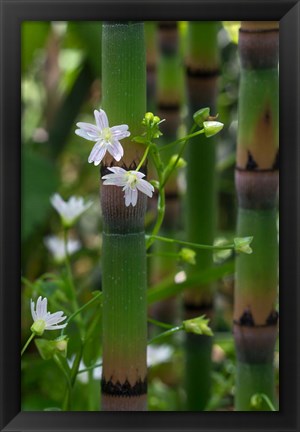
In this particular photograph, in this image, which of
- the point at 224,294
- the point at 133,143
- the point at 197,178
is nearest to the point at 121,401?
the point at 133,143

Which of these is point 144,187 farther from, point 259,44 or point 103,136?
point 259,44

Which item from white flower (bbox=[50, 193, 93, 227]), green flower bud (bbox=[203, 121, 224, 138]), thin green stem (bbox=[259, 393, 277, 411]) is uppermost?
green flower bud (bbox=[203, 121, 224, 138])

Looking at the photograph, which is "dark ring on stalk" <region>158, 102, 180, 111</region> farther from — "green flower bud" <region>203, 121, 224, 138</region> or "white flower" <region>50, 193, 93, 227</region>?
"green flower bud" <region>203, 121, 224, 138</region>

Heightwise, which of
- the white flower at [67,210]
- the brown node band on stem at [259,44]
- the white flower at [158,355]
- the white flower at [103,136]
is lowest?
the white flower at [158,355]

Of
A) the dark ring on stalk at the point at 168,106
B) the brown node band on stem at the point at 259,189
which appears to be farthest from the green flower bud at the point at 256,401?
the dark ring on stalk at the point at 168,106

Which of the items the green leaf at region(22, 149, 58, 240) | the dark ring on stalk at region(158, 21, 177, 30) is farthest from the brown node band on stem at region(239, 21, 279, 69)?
the green leaf at region(22, 149, 58, 240)

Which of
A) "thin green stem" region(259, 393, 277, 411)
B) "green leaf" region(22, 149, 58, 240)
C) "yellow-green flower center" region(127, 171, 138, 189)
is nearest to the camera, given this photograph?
"yellow-green flower center" region(127, 171, 138, 189)

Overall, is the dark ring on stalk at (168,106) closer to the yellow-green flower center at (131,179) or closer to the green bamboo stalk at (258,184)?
the green bamboo stalk at (258,184)
